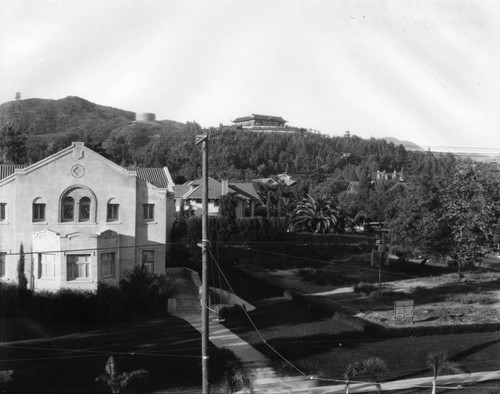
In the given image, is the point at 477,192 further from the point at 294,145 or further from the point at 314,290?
the point at 294,145

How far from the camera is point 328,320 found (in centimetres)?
2408

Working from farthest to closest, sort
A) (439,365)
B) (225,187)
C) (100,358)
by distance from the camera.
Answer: (225,187) < (439,365) < (100,358)

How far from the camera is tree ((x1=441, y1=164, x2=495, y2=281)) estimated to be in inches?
1374

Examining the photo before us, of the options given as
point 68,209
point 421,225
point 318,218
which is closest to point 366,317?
point 421,225

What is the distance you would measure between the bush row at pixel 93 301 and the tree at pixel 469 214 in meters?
20.3

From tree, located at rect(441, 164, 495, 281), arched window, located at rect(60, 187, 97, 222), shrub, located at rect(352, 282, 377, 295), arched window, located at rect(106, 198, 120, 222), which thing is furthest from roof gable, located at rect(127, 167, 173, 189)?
tree, located at rect(441, 164, 495, 281)

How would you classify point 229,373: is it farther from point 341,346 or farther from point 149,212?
point 149,212

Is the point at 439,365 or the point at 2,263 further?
the point at 2,263

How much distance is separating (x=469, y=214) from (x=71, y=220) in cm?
2479

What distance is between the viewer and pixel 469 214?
35.4 meters

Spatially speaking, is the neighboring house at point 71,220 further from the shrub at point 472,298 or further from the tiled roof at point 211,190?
the shrub at point 472,298

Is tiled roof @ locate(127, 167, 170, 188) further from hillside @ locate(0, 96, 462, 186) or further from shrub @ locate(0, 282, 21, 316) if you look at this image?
shrub @ locate(0, 282, 21, 316)

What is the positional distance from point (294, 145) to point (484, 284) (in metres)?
39.4

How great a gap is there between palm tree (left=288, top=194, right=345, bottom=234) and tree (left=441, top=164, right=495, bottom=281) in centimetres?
1694
